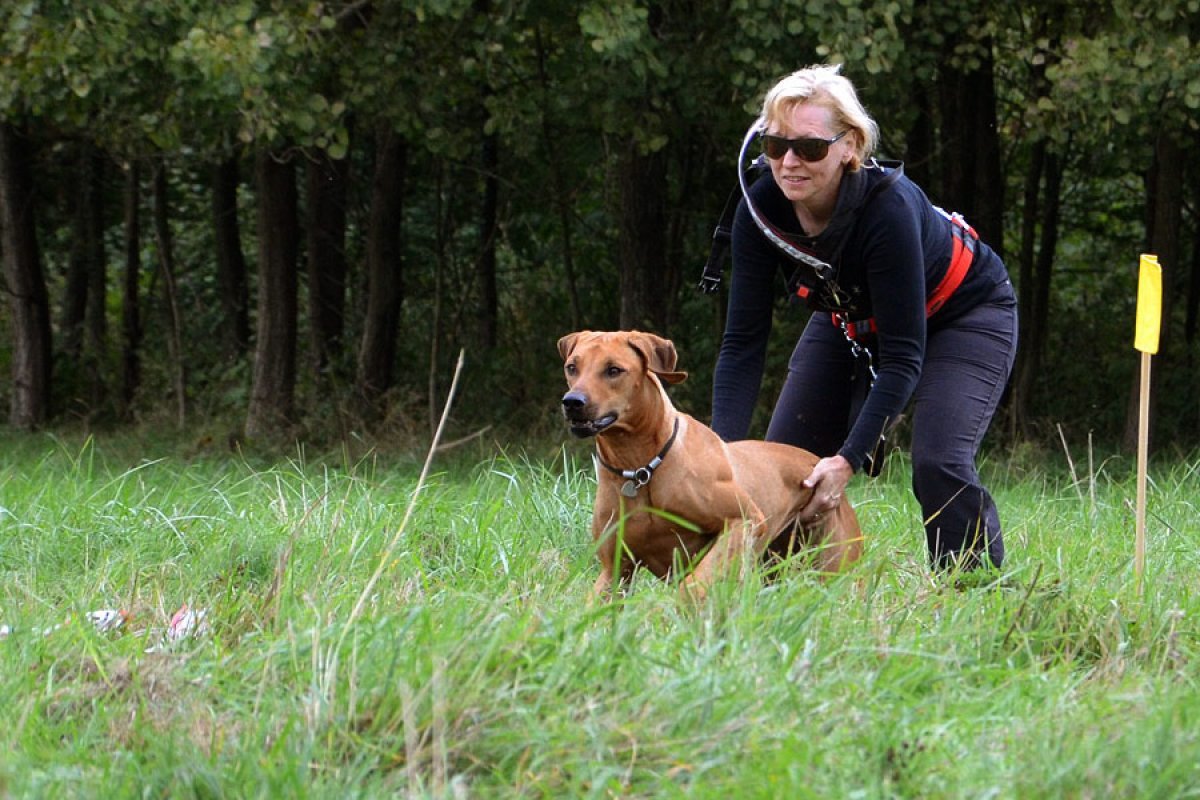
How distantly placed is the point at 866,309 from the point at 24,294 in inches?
512

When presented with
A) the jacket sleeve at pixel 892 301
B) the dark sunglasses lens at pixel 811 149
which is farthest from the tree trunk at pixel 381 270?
the dark sunglasses lens at pixel 811 149

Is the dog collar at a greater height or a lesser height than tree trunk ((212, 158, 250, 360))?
greater

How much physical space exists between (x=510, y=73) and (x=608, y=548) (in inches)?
300

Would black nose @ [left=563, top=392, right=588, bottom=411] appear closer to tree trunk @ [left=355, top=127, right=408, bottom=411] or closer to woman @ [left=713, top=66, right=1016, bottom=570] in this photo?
woman @ [left=713, top=66, right=1016, bottom=570]

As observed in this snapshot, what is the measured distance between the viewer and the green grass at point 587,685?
283cm

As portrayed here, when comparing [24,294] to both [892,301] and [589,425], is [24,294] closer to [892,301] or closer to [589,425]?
[589,425]

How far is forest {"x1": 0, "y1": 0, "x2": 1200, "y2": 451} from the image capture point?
9.70 m

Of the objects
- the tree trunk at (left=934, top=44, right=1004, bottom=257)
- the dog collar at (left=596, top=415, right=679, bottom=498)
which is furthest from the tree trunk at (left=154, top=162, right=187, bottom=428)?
the dog collar at (left=596, top=415, right=679, bottom=498)

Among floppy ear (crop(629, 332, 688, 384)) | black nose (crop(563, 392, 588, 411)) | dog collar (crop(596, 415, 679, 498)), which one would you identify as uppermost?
floppy ear (crop(629, 332, 688, 384))

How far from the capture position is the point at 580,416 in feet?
14.3

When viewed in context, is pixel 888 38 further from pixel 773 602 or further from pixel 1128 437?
pixel 773 602

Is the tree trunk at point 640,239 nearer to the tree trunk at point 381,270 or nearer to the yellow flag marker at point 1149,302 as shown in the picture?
the tree trunk at point 381,270

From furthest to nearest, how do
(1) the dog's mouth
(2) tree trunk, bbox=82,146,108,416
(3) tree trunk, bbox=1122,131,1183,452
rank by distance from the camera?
(2) tree trunk, bbox=82,146,108,416 → (3) tree trunk, bbox=1122,131,1183,452 → (1) the dog's mouth

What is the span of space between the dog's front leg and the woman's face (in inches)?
37.5
